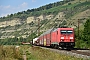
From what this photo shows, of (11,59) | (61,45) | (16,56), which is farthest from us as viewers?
(61,45)

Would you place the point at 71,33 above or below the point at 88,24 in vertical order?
below

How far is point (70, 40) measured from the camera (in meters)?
47.7

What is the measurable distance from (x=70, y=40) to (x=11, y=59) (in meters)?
17.6

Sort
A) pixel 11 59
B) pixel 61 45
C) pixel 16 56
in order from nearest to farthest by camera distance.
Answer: pixel 11 59
pixel 16 56
pixel 61 45

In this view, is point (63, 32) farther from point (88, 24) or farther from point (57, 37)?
point (88, 24)

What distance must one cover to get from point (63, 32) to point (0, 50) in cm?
1531

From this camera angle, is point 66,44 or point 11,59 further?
point 66,44

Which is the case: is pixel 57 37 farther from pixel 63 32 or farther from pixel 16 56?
pixel 16 56

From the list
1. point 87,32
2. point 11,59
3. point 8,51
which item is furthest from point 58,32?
point 87,32

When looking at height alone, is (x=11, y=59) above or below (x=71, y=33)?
below

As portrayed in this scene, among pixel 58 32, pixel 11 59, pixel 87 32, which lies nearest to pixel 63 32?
pixel 58 32

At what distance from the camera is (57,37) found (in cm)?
4834

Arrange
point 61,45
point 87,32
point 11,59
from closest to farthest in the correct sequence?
point 11,59 < point 61,45 < point 87,32

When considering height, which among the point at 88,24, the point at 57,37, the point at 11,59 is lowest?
the point at 11,59
